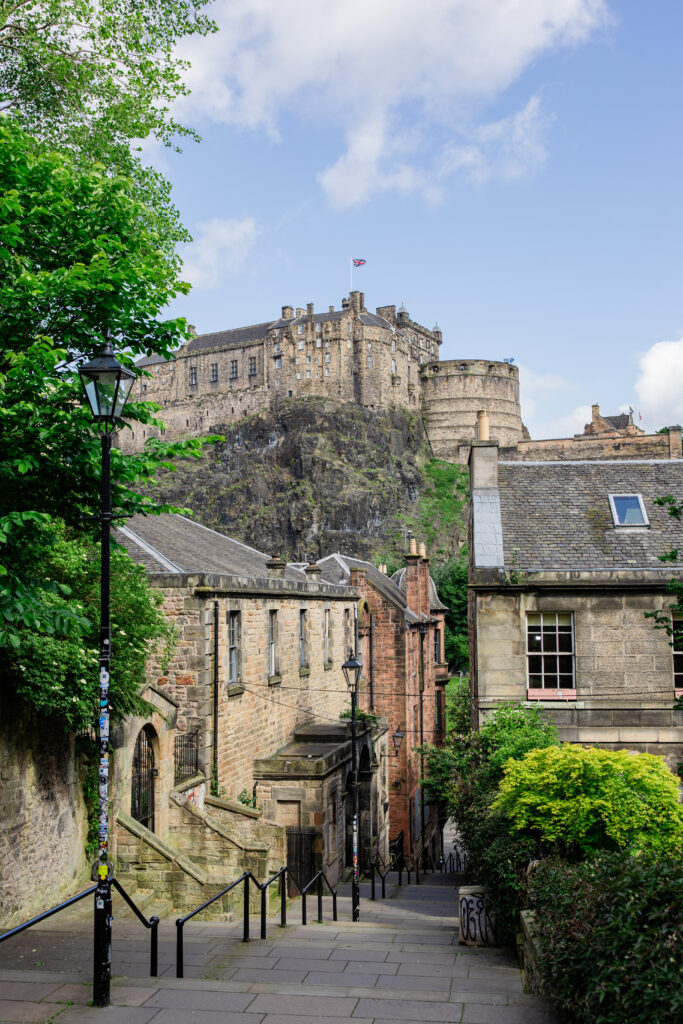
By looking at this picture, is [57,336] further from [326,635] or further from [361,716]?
[361,716]

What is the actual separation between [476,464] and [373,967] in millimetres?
12757

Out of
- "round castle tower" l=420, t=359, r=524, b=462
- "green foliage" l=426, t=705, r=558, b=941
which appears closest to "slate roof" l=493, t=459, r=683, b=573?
"green foliage" l=426, t=705, r=558, b=941

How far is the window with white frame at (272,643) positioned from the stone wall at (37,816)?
9.09 meters

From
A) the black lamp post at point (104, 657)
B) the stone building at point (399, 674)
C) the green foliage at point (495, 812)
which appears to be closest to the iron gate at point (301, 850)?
the green foliage at point (495, 812)

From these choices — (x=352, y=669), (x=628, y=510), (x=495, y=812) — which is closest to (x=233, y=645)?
(x=352, y=669)

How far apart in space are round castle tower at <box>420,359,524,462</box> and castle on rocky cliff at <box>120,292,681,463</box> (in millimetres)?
139

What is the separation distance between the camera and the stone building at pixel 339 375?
→ 111188 millimetres

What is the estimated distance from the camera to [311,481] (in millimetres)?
101938

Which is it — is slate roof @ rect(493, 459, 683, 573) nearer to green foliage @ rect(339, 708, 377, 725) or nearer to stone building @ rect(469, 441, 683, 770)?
stone building @ rect(469, 441, 683, 770)

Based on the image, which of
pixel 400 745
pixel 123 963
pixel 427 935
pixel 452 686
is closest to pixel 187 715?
pixel 427 935

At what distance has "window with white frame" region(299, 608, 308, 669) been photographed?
85.4ft

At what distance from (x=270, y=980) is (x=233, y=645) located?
1129 cm

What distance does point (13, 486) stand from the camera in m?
11.3

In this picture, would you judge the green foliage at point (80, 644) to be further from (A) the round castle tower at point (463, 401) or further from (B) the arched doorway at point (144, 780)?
(A) the round castle tower at point (463, 401)
